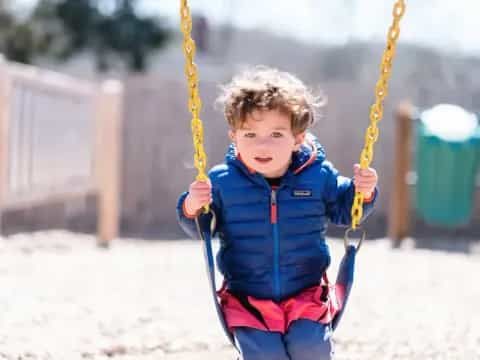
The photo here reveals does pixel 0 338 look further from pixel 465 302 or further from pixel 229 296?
pixel 465 302

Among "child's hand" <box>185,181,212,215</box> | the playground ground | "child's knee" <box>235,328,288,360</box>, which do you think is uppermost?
"child's hand" <box>185,181,212,215</box>

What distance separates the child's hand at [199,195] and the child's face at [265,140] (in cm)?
16

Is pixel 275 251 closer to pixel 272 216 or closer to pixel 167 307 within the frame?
pixel 272 216

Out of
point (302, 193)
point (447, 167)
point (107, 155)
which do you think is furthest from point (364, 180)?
point (447, 167)

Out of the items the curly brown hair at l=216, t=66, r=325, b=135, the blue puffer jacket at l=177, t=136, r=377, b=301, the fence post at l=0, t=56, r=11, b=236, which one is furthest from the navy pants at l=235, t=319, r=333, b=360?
the fence post at l=0, t=56, r=11, b=236

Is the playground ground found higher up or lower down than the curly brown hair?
lower down

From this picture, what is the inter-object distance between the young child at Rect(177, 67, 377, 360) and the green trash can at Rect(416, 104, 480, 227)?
19.2ft

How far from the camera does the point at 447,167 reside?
8.38 m

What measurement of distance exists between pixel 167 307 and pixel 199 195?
6.83ft

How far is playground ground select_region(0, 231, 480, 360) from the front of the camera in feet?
11.9

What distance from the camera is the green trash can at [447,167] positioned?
330 inches

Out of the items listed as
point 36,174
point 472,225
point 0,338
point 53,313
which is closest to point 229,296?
point 0,338

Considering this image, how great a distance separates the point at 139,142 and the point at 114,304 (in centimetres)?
591

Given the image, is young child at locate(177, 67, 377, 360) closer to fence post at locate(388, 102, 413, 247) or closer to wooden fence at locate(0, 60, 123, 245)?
wooden fence at locate(0, 60, 123, 245)
